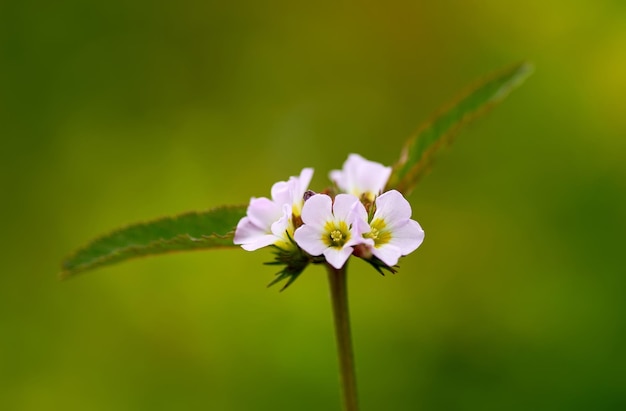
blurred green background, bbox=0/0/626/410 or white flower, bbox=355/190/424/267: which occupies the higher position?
blurred green background, bbox=0/0/626/410

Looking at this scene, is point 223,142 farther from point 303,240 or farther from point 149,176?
point 303,240

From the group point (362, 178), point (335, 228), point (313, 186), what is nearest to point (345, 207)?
point (335, 228)

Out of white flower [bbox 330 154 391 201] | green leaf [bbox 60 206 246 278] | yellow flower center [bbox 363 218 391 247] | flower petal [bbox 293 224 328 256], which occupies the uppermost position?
white flower [bbox 330 154 391 201]

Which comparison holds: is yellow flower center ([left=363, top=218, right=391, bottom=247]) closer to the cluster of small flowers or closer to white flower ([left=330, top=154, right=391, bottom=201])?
the cluster of small flowers

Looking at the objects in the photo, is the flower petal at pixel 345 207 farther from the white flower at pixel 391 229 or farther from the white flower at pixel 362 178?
the white flower at pixel 362 178

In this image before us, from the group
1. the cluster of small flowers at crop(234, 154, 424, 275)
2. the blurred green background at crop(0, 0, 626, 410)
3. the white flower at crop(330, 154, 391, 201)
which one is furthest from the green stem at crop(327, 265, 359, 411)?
the blurred green background at crop(0, 0, 626, 410)

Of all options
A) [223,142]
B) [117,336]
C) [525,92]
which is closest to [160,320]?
[117,336]

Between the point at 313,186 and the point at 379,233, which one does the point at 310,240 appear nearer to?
the point at 379,233
